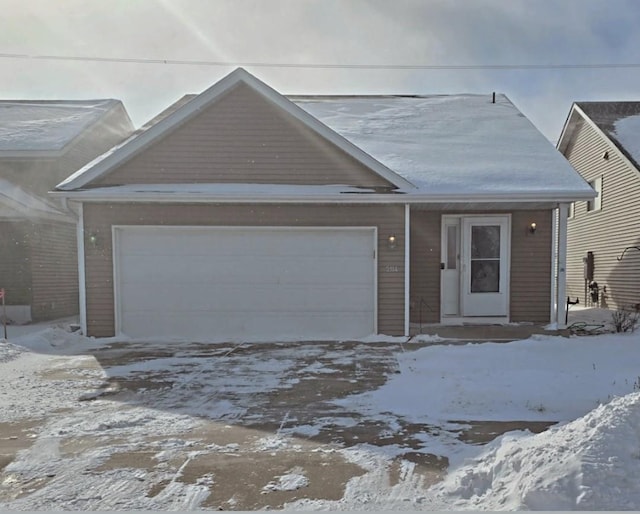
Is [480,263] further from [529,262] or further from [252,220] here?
[252,220]

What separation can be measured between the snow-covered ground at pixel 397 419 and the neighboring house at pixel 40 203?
3933 millimetres

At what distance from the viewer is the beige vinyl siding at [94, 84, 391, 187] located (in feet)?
27.6

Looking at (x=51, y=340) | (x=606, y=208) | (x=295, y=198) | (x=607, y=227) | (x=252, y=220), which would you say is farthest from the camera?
(x=606, y=208)

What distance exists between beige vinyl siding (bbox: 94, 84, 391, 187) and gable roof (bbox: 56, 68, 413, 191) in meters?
0.11

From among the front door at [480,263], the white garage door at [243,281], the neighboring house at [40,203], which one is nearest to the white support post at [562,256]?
the front door at [480,263]

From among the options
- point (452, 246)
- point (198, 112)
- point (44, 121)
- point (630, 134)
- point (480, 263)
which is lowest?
point (480, 263)

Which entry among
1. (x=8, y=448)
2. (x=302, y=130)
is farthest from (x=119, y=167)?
(x=8, y=448)

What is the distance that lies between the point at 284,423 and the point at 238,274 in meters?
4.75

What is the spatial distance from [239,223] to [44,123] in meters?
9.40

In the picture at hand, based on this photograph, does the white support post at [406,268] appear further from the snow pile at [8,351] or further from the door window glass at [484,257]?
the snow pile at [8,351]

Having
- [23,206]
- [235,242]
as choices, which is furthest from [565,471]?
[23,206]

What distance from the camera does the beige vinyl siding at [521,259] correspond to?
8984mm

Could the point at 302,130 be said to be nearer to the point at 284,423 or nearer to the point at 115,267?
the point at 115,267

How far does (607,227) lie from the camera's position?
12.7m
